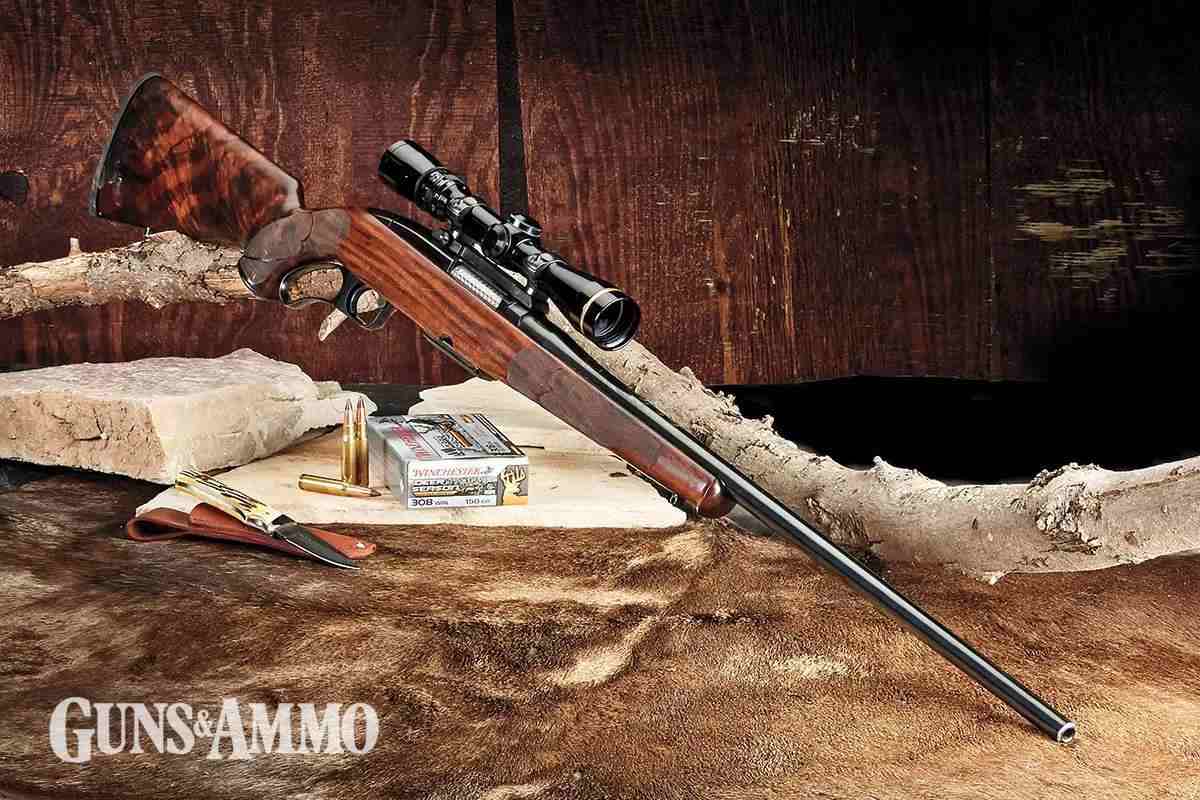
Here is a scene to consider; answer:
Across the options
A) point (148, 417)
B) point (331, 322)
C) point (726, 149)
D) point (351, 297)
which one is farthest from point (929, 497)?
point (331, 322)

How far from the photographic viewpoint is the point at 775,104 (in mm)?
2963

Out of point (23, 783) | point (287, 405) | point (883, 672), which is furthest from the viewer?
point (287, 405)

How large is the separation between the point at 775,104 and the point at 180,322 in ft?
4.86

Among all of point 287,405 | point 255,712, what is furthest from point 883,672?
point 287,405

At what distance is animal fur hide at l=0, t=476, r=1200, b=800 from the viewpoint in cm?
123

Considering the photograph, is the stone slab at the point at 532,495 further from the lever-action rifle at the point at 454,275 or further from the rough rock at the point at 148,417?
the lever-action rifle at the point at 454,275

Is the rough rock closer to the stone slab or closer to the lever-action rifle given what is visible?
the stone slab

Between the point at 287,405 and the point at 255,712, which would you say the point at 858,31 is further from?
the point at 255,712

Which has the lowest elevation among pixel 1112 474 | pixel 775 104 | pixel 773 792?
pixel 773 792

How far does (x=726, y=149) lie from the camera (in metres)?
2.98

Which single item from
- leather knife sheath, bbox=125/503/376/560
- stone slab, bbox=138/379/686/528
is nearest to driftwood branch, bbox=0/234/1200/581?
stone slab, bbox=138/379/686/528

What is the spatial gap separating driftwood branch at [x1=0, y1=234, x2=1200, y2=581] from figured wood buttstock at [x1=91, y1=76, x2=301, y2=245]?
52 cm

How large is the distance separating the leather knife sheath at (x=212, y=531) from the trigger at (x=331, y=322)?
94cm

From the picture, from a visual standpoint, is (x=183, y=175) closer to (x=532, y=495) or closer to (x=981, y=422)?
(x=532, y=495)
